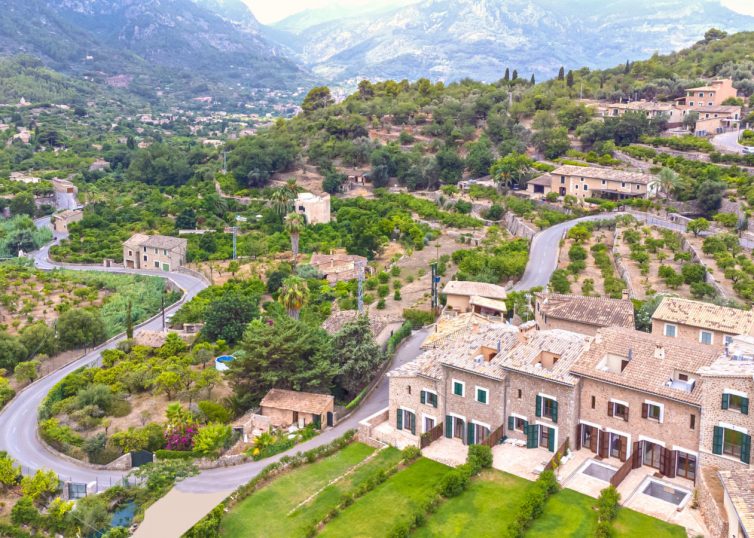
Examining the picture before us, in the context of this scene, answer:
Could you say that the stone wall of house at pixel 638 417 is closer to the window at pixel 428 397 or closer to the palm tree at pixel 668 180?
the window at pixel 428 397

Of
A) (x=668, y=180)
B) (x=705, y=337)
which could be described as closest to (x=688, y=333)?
(x=705, y=337)

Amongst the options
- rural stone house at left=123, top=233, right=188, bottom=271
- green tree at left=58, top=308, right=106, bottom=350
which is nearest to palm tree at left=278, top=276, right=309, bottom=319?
green tree at left=58, top=308, right=106, bottom=350

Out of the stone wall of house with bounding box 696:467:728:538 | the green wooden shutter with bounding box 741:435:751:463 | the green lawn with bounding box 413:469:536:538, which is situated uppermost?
the green wooden shutter with bounding box 741:435:751:463

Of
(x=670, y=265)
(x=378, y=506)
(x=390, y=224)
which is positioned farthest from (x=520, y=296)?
(x=390, y=224)

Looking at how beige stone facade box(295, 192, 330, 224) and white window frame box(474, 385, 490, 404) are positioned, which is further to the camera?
beige stone facade box(295, 192, 330, 224)

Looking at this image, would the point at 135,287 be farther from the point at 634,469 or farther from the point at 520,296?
the point at 634,469

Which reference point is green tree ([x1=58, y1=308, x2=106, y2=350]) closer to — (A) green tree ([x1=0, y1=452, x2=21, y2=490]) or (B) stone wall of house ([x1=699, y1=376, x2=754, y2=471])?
(A) green tree ([x1=0, y1=452, x2=21, y2=490])
